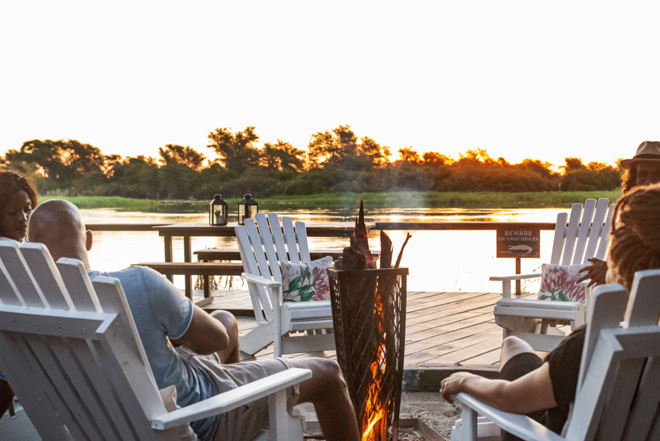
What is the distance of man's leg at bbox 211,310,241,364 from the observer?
245 cm

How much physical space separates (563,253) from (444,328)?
97 centimetres

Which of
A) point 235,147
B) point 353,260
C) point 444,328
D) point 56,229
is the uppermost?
point 235,147

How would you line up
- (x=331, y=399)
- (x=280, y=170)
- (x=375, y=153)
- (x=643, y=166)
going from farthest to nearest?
(x=280, y=170) → (x=375, y=153) → (x=643, y=166) → (x=331, y=399)

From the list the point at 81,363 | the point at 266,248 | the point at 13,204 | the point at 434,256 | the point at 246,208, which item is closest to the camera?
the point at 81,363

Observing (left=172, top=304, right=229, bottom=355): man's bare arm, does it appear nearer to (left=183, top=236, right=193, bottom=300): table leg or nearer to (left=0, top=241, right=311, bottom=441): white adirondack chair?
(left=0, top=241, right=311, bottom=441): white adirondack chair

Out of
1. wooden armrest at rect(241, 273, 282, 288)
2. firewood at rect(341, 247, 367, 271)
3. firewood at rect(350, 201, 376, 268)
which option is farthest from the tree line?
firewood at rect(341, 247, 367, 271)

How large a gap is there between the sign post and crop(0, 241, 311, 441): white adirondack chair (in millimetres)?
4464

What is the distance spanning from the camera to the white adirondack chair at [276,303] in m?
3.61

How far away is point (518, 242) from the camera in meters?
5.82

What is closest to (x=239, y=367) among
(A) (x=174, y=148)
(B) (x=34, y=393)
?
(B) (x=34, y=393)

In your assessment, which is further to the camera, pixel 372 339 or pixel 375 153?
pixel 375 153

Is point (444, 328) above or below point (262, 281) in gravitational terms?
below

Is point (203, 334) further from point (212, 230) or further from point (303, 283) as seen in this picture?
point (212, 230)

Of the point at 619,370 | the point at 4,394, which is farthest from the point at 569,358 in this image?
the point at 4,394
